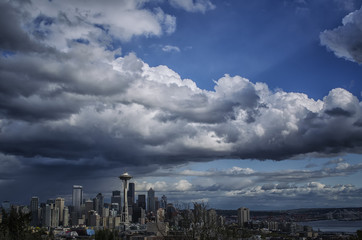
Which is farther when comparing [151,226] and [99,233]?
[151,226]

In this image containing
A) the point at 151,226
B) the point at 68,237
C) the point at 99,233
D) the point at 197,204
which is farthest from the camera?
the point at 68,237

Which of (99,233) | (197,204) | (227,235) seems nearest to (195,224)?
(197,204)

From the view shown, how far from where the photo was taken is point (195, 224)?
26.3m

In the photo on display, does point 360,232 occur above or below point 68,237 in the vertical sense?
above

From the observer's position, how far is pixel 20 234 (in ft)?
152

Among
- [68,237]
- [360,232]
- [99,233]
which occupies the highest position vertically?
[360,232]

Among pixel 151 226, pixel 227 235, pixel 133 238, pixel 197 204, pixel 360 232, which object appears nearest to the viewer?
pixel 197 204

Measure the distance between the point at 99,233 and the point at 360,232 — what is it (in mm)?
70196

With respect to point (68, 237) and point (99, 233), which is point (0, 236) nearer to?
point (99, 233)

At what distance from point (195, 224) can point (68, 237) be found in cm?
17618

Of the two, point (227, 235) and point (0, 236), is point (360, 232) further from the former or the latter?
point (0, 236)

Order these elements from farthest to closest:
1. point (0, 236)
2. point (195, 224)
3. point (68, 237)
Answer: point (68, 237)
point (0, 236)
point (195, 224)

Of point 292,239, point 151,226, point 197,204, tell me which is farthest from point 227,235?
point 292,239

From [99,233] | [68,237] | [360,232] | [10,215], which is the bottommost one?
[68,237]
